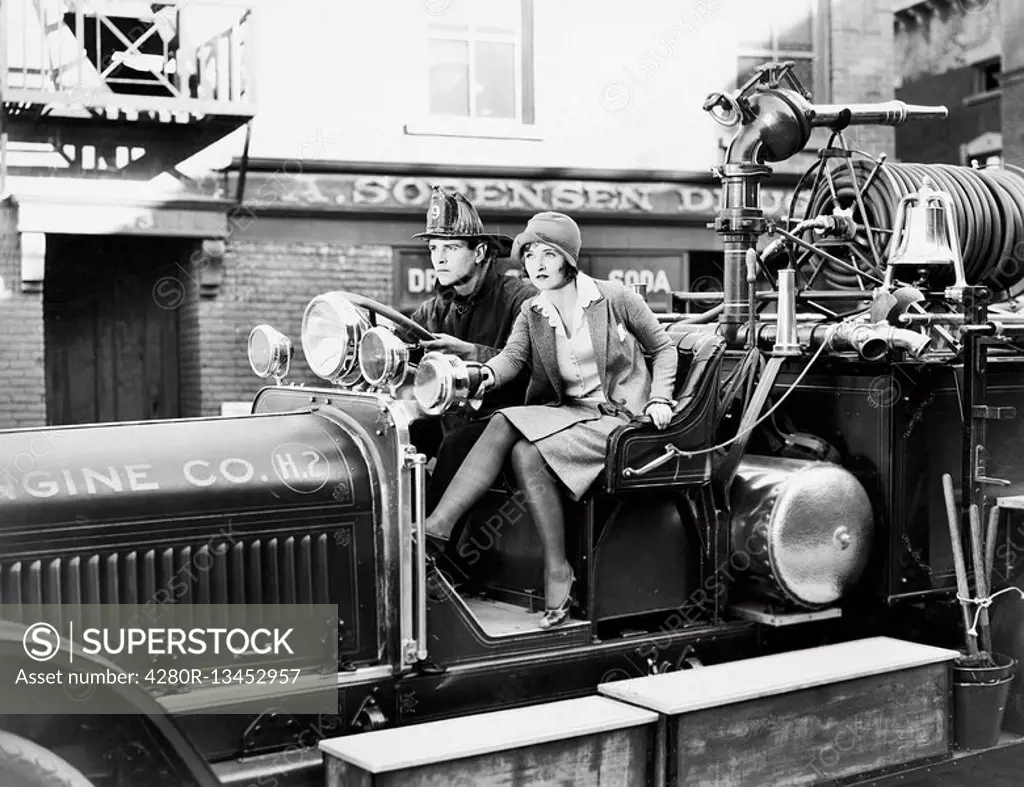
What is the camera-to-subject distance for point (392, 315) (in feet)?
12.9

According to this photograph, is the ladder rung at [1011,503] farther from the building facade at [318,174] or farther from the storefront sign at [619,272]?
the storefront sign at [619,272]

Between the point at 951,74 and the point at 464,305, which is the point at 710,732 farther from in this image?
the point at 951,74

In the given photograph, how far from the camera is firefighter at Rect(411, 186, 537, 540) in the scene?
447 centimetres

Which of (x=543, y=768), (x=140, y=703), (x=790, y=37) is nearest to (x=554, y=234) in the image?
(x=543, y=768)

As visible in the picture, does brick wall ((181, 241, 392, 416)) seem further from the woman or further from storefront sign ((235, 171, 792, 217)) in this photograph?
the woman

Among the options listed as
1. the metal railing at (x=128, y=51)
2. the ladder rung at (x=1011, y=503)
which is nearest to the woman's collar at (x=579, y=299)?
the ladder rung at (x=1011, y=503)

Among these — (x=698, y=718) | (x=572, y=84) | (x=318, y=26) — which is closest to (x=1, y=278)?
(x=318, y=26)

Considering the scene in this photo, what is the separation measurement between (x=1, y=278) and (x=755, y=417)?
730 cm

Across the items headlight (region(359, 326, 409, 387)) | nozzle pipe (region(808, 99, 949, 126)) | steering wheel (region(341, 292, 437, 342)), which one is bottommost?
headlight (region(359, 326, 409, 387))

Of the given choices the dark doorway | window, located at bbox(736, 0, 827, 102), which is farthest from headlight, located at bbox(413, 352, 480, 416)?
window, located at bbox(736, 0, 827, 102)

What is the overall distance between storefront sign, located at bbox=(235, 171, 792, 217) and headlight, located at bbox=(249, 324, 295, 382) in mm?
6351

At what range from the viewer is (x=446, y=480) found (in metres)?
4.49

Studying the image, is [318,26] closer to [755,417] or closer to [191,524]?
[755,417]

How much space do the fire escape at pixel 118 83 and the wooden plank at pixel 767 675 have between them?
6.71 meters
